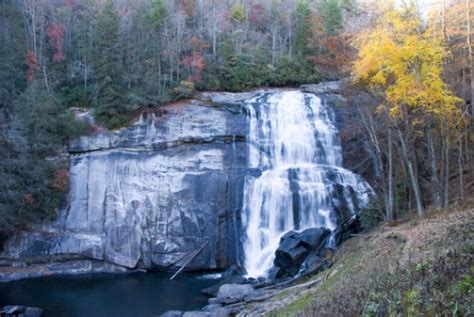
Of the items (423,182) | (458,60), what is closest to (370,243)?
(423,182)

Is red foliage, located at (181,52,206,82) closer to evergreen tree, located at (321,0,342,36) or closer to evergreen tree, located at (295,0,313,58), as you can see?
evergreen tree, located at (295,0,313,58)

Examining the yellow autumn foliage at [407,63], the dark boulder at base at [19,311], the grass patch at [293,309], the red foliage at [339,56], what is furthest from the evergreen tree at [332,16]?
the dark boulder at base at [19,311]

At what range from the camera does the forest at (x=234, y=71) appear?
46.9 ft

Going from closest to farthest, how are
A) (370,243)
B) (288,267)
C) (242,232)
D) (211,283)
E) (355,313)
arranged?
(355,313) < (370,243) < (288,267) < (211,283) < (242,232)

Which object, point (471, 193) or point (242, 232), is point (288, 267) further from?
point (471, 193)

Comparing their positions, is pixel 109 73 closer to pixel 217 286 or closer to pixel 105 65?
pixel 105 65

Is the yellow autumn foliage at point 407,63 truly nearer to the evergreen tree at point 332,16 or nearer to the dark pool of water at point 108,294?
the dark pool of water at point 108,294

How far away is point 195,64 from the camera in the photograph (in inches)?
1056

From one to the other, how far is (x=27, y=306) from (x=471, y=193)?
54.7 feet

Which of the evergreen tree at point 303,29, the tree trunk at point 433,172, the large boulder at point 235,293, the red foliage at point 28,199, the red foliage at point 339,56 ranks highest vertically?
the evergreen tree at point 303,29

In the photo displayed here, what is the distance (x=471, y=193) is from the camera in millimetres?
16500

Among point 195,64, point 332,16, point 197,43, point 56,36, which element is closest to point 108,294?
point 195,64

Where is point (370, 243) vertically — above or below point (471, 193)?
below

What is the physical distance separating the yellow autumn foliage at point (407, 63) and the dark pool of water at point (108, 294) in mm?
10058
